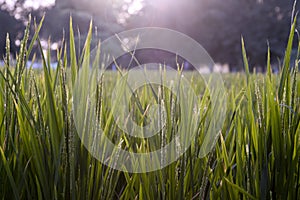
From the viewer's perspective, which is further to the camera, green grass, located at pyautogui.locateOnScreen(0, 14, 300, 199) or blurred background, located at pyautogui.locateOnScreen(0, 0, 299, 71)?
blurred background, located at pyautogui.locateOnScreen(0, 0, 299, 71)

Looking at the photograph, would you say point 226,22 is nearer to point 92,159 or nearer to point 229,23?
point 229,23

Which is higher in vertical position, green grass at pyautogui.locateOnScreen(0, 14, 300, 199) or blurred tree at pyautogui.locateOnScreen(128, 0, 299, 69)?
blurred tree at pyautogui.locateOnScreen(128, 0, 299, 69)

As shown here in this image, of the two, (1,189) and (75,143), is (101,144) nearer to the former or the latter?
(75,143)

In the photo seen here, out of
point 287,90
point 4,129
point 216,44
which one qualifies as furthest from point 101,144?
point 216,44

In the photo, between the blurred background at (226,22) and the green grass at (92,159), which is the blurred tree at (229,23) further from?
the green grass at (92,159)

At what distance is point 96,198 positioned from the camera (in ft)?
2.33

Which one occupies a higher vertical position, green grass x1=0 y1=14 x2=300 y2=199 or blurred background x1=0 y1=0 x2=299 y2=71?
blurred background x1=0 y1=0 x2=299 y2=71

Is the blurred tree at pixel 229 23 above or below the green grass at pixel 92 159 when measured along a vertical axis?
above

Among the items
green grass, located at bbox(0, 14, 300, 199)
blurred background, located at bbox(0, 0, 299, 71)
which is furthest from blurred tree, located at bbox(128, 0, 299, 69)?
green grass, located at bbox(0, 14, 300, 199)

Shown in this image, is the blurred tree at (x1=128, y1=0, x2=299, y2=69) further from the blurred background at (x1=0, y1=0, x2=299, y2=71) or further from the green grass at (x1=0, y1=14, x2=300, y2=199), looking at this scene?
the green grass at (x1=0, y1=14, x2=300, y2=199)

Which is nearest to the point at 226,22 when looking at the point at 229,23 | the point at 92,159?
the point at 229,23

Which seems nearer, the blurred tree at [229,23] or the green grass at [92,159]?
the green grass at [92,159]

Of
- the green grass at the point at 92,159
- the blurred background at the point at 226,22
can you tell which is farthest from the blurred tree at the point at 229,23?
the green grass at the point at 92,159

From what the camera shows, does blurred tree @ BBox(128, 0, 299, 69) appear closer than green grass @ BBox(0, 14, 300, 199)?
No
